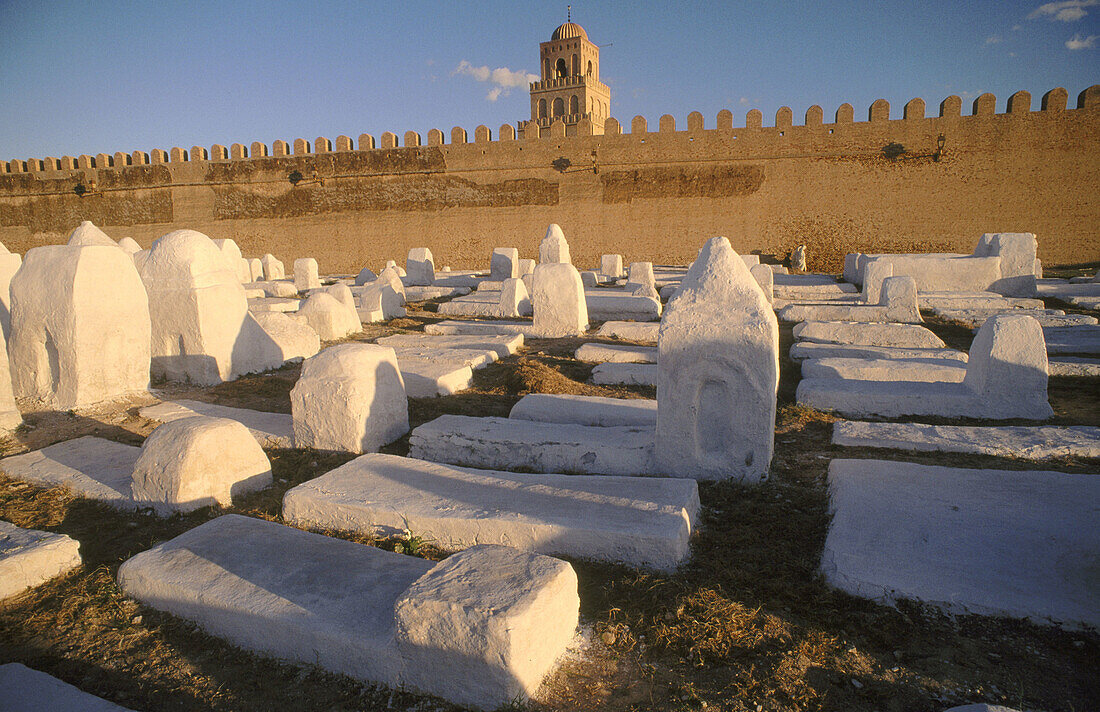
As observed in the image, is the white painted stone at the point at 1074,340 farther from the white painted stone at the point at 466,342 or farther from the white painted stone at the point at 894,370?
the white painted stone at the point at 466,342

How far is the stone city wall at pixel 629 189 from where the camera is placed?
48.8 ft

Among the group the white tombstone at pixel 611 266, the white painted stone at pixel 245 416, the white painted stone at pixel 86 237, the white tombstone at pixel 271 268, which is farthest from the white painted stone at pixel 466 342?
the white tombstone at pixel 271 268

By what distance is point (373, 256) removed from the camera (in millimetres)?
20062

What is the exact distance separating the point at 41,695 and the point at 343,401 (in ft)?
7.20

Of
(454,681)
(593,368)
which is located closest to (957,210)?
(593,368)

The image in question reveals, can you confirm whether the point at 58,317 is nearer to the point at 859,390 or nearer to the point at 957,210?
the point at 859,390

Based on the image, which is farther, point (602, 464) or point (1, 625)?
point (602, 464)

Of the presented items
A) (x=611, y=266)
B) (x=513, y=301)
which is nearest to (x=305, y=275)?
(x=513, y=301)

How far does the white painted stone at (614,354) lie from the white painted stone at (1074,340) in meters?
4.29

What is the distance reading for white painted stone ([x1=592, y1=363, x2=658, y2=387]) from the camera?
563cm

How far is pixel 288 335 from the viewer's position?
677 centimetres

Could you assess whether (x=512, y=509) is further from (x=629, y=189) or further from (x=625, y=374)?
(x=629, y=189)

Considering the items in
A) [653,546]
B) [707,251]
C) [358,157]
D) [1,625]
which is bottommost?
[1,625]

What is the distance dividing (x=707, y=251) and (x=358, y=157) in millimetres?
18472
